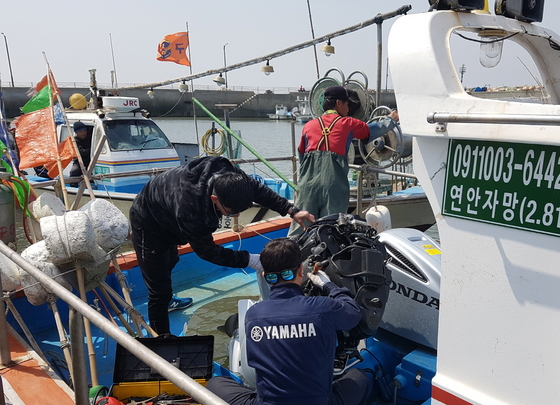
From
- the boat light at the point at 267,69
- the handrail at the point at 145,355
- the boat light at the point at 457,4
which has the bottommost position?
the handrail at the point at 145,355

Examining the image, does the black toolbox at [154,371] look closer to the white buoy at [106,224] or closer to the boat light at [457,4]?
the white buoy at [106,224]

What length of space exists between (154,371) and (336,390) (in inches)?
42.0

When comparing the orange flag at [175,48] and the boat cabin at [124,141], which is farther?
the orange flag at [175,48]

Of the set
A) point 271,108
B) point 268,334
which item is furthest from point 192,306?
point 271,108

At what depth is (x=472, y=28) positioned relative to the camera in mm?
1739

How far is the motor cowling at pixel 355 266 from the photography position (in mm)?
2441

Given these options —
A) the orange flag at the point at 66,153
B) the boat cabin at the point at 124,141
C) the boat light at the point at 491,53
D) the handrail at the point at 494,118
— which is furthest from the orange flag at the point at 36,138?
the boat cabin at the point at 124,141

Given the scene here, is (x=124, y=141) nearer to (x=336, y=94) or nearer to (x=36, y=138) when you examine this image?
(x=36, y=138)

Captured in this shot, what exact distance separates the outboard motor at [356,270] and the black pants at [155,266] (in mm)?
1241

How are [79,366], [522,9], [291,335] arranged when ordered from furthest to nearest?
[79,366], [291,335], [522,9]

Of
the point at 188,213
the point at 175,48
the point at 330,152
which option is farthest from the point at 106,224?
the point at 175,48

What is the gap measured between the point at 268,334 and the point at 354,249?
0.77m

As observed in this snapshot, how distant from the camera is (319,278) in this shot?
239 centimetres

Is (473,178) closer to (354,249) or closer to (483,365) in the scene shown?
(483,365)
